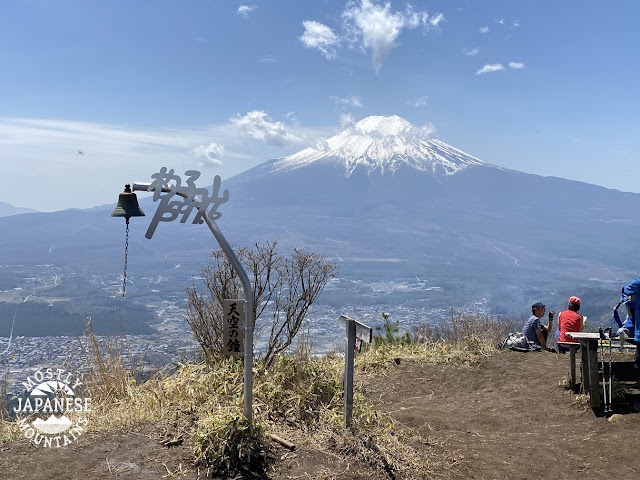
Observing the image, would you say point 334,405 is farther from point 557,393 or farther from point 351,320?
point 557,393

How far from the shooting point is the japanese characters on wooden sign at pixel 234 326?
503 cm

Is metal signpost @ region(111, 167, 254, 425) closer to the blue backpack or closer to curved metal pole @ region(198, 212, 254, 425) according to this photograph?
curved metal pole @ region(198, 212, 254, 425)

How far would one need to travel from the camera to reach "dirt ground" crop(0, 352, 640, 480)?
190 inches

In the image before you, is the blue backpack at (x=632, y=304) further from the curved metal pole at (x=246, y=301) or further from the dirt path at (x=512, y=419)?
the curved metal pole at (x=246, y=301)

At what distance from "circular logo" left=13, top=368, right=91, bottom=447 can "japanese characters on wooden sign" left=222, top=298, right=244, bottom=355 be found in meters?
1.79

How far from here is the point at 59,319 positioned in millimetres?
56750

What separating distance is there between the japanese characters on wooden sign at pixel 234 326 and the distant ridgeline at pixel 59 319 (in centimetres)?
4197

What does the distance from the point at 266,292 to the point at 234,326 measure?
3528 millimetres

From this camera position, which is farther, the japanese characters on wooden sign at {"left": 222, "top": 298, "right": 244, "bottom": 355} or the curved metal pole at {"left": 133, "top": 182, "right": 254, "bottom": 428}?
the japanese characters on wooden sign at {"left": 222, "top": 298, "right": 244, "bottom": 355}

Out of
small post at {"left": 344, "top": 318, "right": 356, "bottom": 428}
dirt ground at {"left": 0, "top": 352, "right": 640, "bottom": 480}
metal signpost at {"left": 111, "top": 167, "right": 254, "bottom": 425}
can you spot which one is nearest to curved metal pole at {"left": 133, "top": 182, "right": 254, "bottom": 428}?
metal signpost at {"left": 111, "top": 167, "right": 254, "bottom": 425}

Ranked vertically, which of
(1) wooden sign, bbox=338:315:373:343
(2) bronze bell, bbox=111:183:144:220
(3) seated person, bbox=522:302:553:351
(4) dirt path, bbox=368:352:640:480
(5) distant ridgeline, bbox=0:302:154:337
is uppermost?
(2) bronze bell, bbox=111:183:144:220

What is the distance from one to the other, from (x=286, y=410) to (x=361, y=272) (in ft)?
462

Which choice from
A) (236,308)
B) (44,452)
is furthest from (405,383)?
(44,452)

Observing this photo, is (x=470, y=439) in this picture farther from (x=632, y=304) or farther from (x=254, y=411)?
(x=632, y=304)
